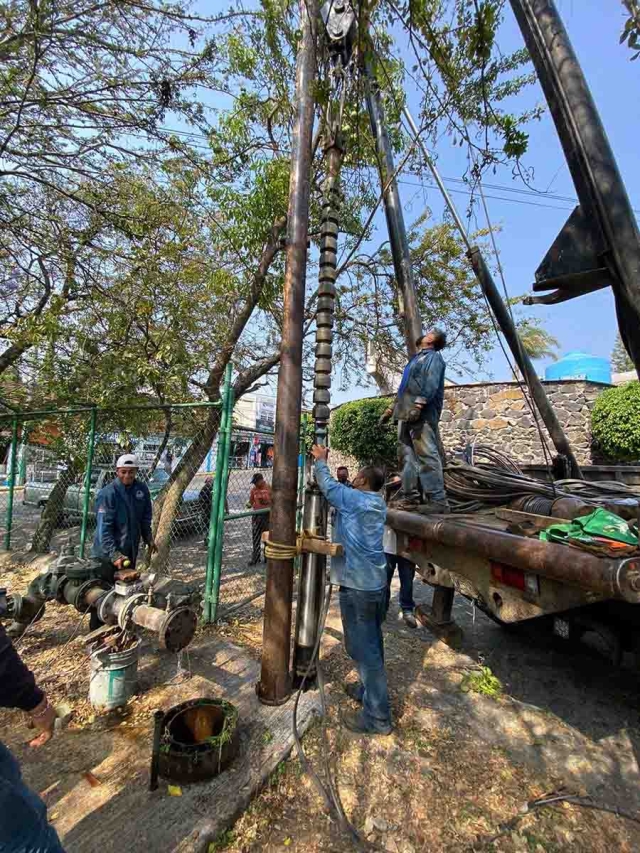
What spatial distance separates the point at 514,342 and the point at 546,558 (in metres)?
2.93

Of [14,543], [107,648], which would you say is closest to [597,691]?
[107,648]

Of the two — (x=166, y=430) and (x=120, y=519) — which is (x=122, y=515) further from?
(x=166, y=430)

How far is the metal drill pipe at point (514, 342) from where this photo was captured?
452cm

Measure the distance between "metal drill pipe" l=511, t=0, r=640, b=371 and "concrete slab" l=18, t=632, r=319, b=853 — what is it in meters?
2.99

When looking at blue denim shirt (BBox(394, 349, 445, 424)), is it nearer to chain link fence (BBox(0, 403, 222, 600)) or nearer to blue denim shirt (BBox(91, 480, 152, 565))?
chain link fence (BBox(0, 403, 222, 600))

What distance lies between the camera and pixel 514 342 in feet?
15.3

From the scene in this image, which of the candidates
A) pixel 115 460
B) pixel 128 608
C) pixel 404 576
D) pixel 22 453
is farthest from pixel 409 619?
pixel 22 453

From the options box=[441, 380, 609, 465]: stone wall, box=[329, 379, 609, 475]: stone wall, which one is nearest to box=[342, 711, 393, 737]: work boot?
box=[329, 379, 609, 475]: stone wall

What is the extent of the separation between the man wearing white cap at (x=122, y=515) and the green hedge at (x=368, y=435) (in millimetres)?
8484

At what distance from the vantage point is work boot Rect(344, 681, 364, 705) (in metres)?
3.32

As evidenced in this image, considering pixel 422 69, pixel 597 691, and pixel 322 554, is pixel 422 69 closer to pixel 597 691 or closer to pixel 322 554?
pixel 322 554

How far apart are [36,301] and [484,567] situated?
25.0 ft

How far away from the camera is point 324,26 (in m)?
3.23

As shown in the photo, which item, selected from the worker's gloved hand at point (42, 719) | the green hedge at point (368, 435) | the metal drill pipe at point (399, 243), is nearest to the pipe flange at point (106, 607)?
the worker's gloved hand at point (42, 719)
